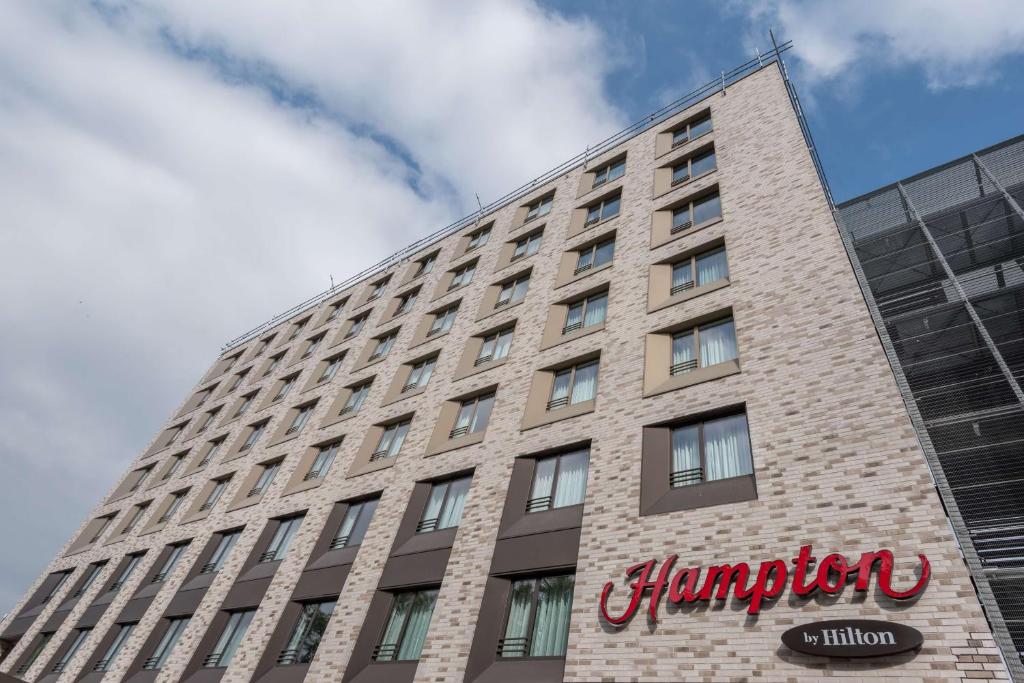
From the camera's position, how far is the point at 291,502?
20.3 m

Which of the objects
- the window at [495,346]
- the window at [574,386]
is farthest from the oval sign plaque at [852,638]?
the window at [495,346]

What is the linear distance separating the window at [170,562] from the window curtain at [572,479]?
18.0 m

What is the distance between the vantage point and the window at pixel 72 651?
22109 mm

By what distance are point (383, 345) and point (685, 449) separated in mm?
16488

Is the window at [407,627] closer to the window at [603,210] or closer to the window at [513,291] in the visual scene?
the window at [513,291]

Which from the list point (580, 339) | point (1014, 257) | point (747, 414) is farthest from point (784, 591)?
point (1014, 257)

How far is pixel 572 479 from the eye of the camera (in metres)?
13.9

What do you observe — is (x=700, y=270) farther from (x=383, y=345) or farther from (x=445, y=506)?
(x=383, y=345)

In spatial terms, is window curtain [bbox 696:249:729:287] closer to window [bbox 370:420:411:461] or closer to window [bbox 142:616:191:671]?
window [bbox 370:420:411:461]

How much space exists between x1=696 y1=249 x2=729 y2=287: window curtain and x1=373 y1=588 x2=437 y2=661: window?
36.1 feet

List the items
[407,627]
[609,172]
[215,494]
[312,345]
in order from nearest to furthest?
1. [407,627]
2. [609,172]
3. [215,494]
4. [312,345]

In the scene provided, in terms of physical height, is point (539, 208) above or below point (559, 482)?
above

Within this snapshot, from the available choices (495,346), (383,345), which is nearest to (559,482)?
(495,346)

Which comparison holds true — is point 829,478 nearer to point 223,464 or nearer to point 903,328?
point 903,328
